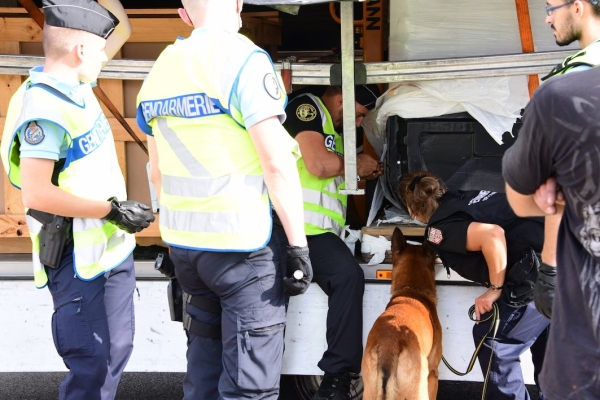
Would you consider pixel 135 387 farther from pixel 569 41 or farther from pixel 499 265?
pixel 569 41

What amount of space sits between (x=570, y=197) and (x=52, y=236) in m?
1.73

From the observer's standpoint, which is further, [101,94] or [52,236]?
[101,94]

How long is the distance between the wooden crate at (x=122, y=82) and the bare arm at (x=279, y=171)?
1.46 meters

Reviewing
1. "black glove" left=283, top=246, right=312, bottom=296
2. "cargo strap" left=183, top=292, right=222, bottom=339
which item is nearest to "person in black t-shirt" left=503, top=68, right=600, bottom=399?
"black glove" left=283, top=246, right=312, bottom=296

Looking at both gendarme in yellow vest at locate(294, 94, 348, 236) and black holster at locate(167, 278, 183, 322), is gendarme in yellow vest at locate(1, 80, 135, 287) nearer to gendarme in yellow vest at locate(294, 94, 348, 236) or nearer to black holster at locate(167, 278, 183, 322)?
black holster at locate(167, 278, 183, 322)

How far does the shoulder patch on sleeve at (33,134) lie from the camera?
2.24 m

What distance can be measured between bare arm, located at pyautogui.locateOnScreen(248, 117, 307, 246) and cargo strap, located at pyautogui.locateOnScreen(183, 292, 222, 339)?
1.25 ft

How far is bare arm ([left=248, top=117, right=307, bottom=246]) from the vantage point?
1.98 meters

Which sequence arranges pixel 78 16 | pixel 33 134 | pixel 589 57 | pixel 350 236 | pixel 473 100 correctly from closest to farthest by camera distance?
pixel 589 57 → pixel 33 134 → pixel 78 16 → pixel 473 100 → pixel 350 236

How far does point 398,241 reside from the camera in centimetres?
318

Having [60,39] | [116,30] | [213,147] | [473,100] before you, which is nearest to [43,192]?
[60,39]

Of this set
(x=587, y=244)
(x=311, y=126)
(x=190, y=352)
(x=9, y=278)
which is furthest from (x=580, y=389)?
(x=9, y=278)

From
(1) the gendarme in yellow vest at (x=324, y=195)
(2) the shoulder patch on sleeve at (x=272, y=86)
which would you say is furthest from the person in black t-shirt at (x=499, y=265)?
(2) the shoulder patch on sleeve at (x=272, y=86)

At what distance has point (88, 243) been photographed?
2.43 metres
